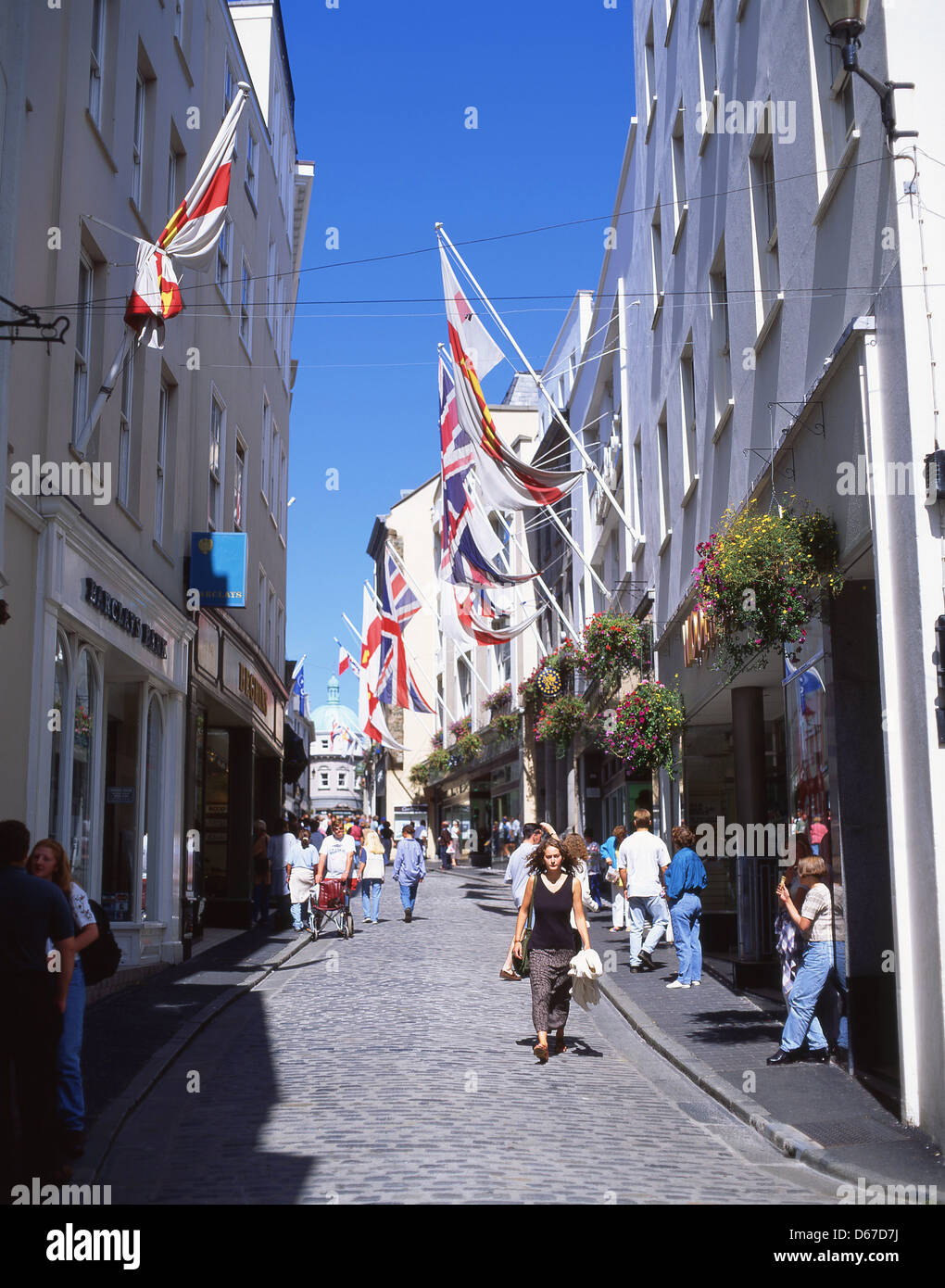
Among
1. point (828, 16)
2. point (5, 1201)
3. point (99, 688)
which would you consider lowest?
point (5, 1201)

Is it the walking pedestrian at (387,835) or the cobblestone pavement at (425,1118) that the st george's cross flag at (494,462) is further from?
the walking pedestrian at (387,835)

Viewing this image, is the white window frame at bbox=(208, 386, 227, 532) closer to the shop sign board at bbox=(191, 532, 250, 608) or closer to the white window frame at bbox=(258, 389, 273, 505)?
the shop sign board at bbox=(191, 532, 250, 608)

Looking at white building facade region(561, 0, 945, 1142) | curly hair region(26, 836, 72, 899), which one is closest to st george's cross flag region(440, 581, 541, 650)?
white building facade region(561, 0, 945, 1142)

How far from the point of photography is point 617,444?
27469 mm

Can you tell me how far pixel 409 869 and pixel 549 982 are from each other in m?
13.0

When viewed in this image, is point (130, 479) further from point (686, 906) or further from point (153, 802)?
point (686, 906)

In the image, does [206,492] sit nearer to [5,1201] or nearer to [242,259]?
[242,259]

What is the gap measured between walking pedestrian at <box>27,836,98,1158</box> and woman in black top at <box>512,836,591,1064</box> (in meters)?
4.29

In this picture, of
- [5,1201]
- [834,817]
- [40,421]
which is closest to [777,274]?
[834,817]

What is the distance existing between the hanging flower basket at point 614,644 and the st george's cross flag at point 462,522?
4.00m

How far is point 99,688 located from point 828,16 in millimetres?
9670

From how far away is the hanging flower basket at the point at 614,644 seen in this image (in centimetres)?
2175

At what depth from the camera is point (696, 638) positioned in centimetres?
1585

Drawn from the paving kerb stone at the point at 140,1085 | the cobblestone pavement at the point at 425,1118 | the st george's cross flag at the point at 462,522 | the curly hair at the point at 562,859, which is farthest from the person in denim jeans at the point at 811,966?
the st george's cross flag at the point at 462,522
